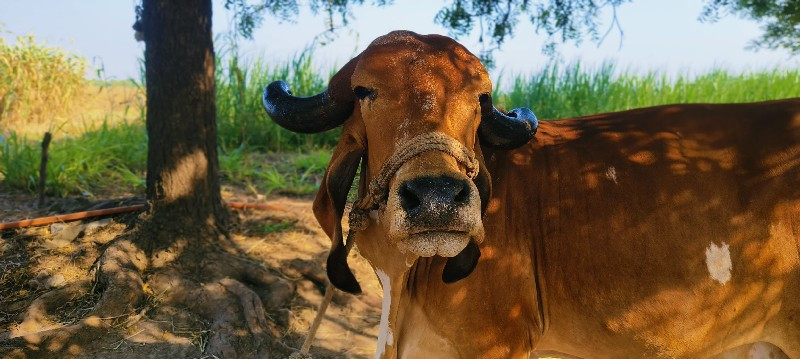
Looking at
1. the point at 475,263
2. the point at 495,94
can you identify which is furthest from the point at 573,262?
the point at 495,94

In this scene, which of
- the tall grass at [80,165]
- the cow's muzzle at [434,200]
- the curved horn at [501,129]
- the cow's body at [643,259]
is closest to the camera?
the cow's muzzle at [434,200]

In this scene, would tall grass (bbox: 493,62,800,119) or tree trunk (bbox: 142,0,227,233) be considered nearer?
tree trunk (bbox: 142,0,227,233)

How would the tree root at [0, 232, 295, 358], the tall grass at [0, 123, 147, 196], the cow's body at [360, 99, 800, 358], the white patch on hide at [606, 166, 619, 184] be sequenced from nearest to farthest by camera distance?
the cow's body at [360, 99, 800, 358] → the white patch on hide at [606, 166, 619, 184] → the tree root at [0, 232, 295, 358] → the tall grass at [0, 123, 147, 196]

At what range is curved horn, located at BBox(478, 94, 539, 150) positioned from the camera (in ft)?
9.50

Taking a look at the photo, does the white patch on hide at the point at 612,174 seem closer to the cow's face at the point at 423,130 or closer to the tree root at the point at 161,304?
the cow's face at the point at 423,130

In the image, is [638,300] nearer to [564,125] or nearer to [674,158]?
[674,158]

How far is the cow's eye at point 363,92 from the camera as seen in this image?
265 cm

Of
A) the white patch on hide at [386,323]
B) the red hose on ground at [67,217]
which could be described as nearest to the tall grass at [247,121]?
the red hose on ground at [67,217]

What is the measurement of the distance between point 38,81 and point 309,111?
11.4 metres

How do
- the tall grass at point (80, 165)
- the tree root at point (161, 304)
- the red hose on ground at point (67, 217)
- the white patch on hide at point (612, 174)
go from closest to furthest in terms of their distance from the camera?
1. the white patch on hide at point (612, 174)
2. the tree root at point (161, 304)
3. the red hose on ground at point (67, 217)
4. the tall grass at point (80, 165)

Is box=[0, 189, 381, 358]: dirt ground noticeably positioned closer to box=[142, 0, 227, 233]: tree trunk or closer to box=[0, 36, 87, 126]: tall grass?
box=[142, 0, 227, 233]: tree trunk

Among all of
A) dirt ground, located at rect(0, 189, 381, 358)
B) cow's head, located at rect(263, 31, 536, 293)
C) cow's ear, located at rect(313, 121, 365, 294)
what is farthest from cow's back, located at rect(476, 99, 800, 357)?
dirt ground, located at rect(0, 189, 381, 358)

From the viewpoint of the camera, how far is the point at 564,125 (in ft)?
11.1

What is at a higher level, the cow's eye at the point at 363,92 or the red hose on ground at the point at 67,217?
the cow's eye at the point at 363,92
